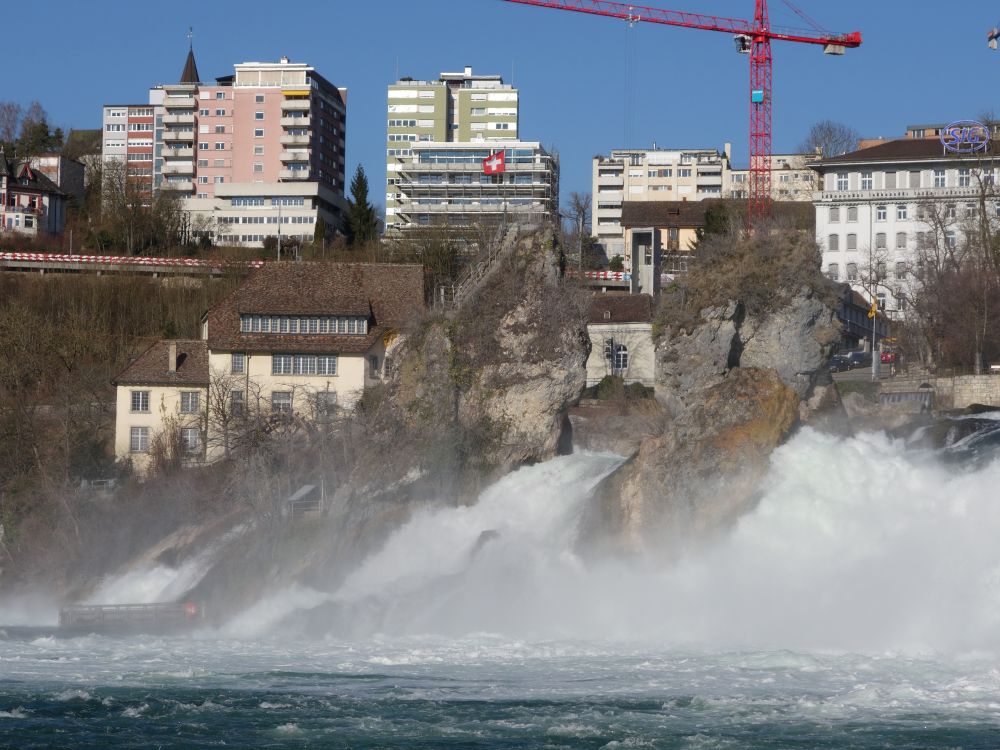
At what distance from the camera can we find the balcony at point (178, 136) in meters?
155

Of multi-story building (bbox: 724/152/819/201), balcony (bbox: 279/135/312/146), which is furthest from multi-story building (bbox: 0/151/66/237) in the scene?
multi-story building (bbox: 724/152/819/201)

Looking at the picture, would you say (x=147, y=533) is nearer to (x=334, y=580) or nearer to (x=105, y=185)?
(x=334, y=580)

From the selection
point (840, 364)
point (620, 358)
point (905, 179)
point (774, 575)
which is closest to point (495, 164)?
point (905, 179)

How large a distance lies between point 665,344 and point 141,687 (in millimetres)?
28899

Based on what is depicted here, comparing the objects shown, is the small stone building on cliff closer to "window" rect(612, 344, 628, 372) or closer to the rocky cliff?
"window" rect(612, 344, 628, 372)

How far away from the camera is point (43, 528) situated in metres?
66.9

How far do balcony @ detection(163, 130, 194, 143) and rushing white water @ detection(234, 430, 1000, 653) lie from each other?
106 meters

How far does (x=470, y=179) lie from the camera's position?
158 m

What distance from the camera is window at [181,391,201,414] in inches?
2916

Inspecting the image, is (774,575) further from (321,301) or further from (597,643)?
(321,301)

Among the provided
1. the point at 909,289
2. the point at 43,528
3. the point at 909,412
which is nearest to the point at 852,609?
the point at 909,412

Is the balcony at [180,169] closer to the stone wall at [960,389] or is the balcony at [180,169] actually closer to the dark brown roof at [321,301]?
the dark brown roof at [321,301]

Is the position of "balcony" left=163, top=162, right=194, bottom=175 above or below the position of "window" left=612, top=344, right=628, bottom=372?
above

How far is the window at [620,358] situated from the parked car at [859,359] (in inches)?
770
